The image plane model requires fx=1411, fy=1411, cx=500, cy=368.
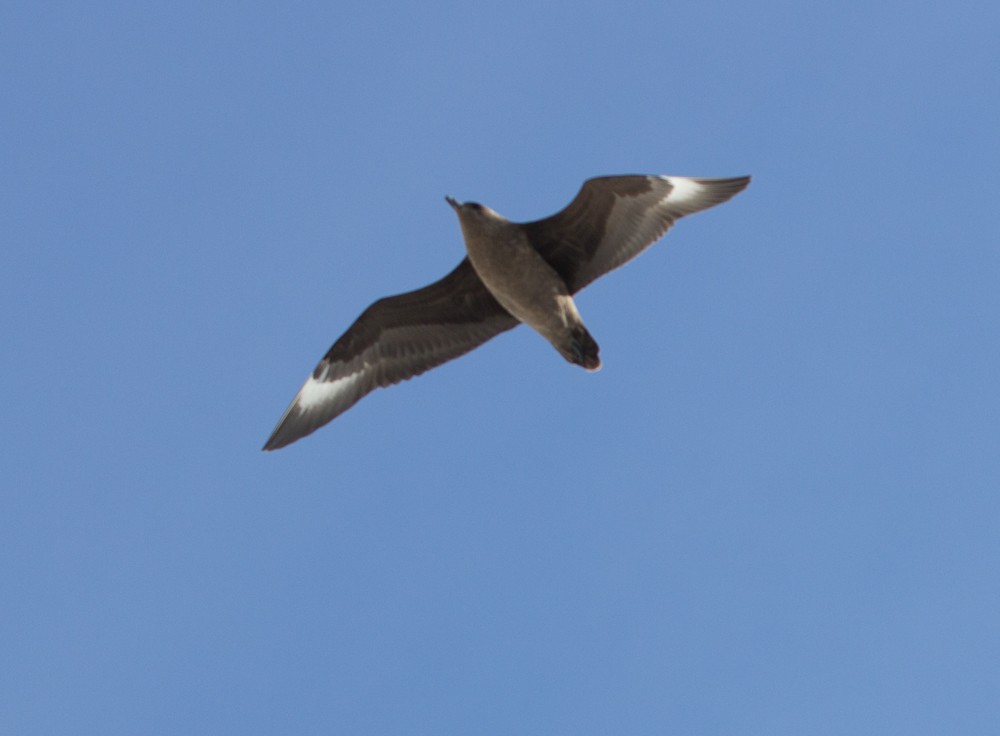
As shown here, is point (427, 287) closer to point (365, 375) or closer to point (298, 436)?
→ point (365, 375)

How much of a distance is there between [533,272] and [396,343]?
1.47m

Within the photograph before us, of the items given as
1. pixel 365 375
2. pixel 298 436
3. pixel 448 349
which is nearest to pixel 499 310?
pixel 448 349

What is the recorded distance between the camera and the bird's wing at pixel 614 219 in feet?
31.3

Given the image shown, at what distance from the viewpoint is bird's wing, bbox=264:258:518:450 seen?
33.7ft

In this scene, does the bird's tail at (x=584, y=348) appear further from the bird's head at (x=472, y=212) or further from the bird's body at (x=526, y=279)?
the bird's head at (x=472, y=212)

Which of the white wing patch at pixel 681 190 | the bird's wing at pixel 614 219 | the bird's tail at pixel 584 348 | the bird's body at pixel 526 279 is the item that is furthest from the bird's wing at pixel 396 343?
the white wing patch at pixel 681 190

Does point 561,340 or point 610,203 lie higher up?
point 610,203

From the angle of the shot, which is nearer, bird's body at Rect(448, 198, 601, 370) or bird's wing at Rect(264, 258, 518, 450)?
bird's body at Rect(448, 198, 601, 370)

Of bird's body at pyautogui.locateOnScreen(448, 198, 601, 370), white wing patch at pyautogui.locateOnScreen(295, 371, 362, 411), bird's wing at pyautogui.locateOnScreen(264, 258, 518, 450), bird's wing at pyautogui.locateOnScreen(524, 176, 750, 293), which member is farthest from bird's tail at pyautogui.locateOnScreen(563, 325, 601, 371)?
white wing patch at pyautogui.locateOnScreen(295, 371, 362, 411)

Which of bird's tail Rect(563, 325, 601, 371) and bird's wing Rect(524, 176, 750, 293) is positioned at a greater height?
bird's wing Rect(524, 176, 750, 293)

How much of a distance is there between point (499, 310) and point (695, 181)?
67.7 inches

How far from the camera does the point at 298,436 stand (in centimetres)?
1062

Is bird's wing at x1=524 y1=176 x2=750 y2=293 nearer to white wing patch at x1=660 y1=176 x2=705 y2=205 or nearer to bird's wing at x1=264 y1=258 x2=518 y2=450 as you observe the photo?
white wing patch at x1=660 y1=176 x2=705 y2=205

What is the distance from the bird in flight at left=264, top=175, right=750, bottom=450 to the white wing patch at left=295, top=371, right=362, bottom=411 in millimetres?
205
